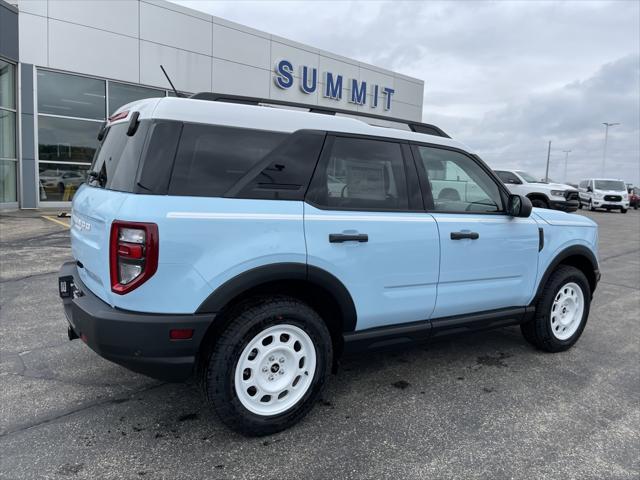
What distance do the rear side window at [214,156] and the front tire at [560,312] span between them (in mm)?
2797

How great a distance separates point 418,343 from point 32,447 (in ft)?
7.94

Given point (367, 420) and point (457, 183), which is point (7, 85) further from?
point (367, 420)

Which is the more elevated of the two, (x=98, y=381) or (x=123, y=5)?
(x=123, y=5)

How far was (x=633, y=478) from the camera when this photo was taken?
2570 millimetres

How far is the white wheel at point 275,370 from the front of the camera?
277 cm

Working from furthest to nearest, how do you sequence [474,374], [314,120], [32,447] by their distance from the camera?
[474,374] → [314,120] → [32,447]

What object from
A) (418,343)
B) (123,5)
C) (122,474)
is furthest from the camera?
(123,5)

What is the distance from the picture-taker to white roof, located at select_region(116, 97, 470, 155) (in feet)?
8.63

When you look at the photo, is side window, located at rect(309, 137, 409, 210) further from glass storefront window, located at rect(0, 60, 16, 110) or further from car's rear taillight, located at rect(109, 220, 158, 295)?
glass storefront window, located at rect(0, 60, 16, 110)

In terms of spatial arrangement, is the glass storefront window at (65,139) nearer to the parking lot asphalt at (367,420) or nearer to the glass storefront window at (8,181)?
the glass storefront window at (8,181)

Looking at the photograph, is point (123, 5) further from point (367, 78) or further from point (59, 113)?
point (367, 78)

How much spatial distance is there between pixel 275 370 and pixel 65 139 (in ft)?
50.5

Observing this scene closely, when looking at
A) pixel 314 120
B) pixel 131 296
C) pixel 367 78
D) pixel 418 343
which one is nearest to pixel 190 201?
pixel 131 296

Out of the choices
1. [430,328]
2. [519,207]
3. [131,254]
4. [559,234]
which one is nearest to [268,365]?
[131,254]
